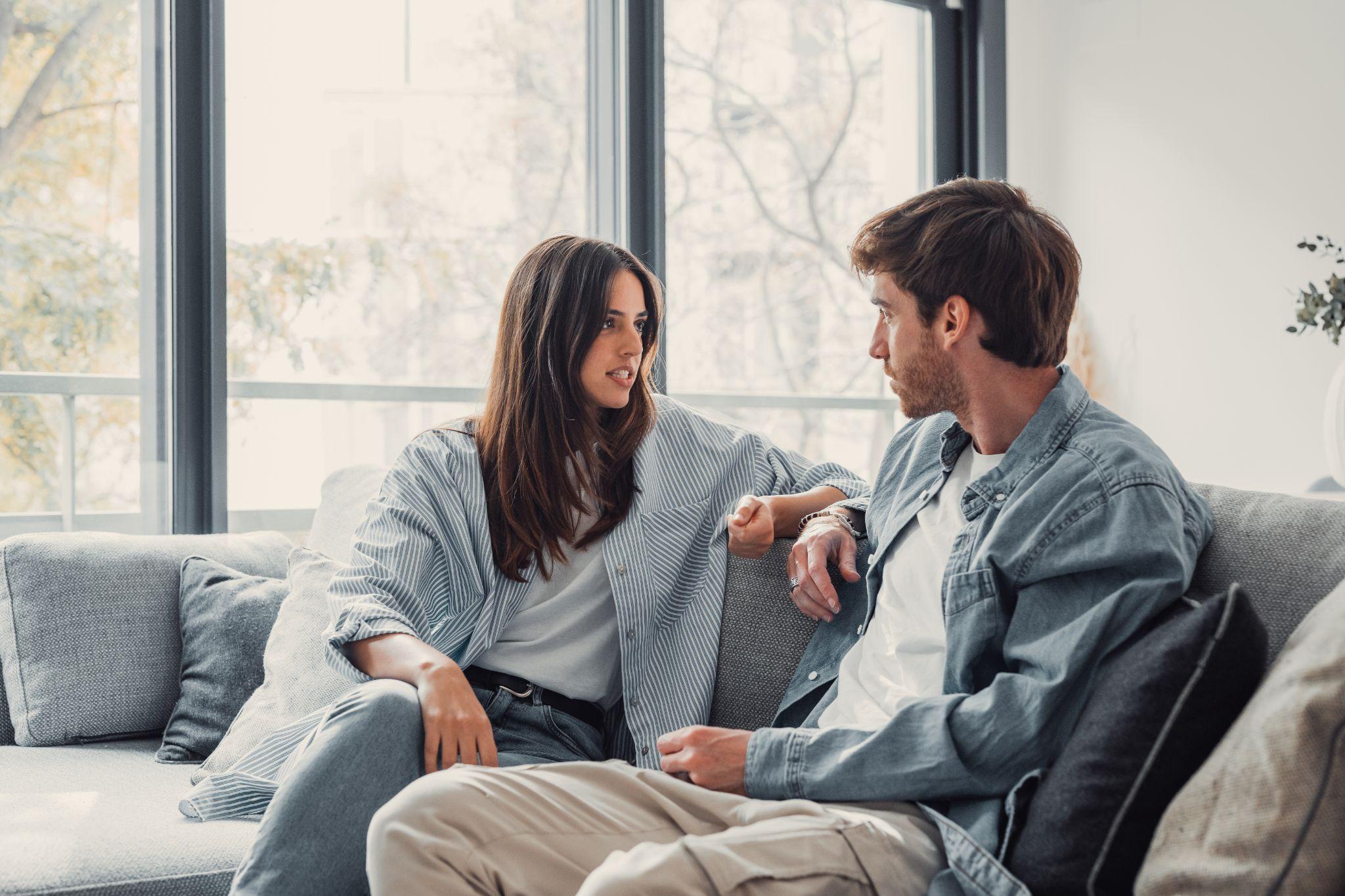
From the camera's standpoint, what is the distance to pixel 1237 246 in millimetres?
3172

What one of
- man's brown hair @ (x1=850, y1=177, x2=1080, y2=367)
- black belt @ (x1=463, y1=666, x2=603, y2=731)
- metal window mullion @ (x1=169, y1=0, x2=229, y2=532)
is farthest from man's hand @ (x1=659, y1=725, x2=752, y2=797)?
metal window mullion @ (x1=169, y1=0, x2=229, y2=532)

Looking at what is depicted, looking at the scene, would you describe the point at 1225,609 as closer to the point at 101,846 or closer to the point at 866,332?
the point at 101,846

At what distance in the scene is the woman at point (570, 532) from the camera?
170 cm

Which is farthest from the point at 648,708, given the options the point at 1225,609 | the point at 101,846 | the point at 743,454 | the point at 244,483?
the point at 244,483

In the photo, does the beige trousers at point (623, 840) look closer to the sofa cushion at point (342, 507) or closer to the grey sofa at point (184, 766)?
the grey sofa at point (184, 766)

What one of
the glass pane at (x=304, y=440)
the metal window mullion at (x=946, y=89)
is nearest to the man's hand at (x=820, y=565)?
the glass pane at (x=304, y=440)

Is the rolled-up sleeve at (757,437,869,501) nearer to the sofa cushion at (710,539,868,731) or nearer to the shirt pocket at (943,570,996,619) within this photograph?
the sofa cushion at (710,539,868,731)

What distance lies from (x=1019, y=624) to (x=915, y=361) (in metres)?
0.40

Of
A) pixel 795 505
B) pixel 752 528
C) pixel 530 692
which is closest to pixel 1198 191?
pixel 795 505

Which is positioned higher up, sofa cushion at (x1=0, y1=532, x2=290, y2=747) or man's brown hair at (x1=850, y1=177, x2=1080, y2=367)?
man's brown hair at (x1=850, y1=177, x2=1080, y2=367)

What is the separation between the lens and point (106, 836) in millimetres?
1542

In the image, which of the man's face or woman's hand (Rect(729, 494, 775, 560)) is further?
woman's hand (Rect(729, 494, 775, 560))

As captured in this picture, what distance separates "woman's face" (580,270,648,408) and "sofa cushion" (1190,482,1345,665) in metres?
0.91

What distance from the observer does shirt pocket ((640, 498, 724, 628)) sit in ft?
6.05
